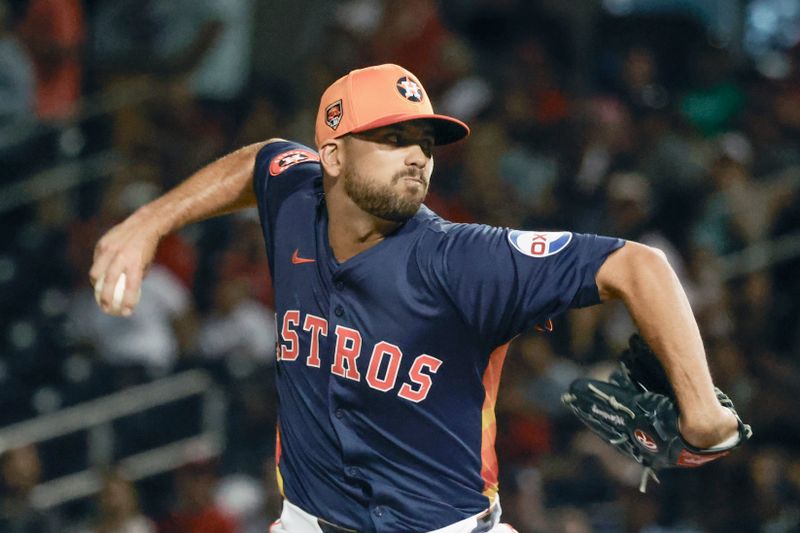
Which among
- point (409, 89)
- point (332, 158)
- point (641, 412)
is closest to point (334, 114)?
point (332, 158)

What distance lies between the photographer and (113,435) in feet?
28.0

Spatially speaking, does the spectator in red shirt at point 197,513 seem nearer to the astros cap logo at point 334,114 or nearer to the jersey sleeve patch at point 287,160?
the jersey sleeve patch at point 287,160

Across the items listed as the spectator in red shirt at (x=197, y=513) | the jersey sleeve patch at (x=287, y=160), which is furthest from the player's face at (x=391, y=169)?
the spectator in red shirt at (x=197, y=513)

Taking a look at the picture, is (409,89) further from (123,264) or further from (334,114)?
(123,264)

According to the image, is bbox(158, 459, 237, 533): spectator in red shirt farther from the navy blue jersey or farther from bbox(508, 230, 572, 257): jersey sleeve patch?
bbox(508, 230, 572, 257): jersey sleeve patch

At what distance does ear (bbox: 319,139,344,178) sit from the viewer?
400cm

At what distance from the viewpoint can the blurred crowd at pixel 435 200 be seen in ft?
26.7

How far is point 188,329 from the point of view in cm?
905

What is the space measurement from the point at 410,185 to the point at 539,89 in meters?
6.98

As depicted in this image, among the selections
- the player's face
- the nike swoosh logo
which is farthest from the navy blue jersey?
the player's face

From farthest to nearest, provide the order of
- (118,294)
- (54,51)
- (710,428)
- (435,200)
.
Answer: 1. (54,51)
2. (435,200)
3. (118,294)
4. (710,428)

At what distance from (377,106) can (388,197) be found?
26 cm

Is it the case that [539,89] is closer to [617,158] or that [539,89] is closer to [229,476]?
[617,158]

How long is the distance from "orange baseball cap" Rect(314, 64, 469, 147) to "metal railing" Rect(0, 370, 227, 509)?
15.4 feet
